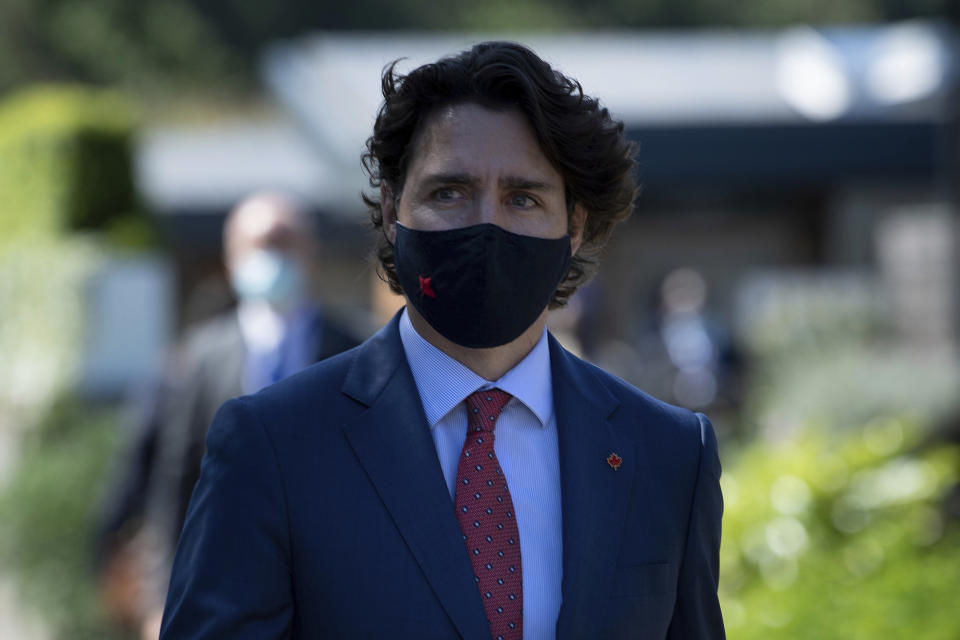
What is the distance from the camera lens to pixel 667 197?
19.1m

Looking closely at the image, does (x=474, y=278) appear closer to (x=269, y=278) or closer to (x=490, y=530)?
(x=490, y=530)

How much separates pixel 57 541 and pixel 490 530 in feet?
19.7

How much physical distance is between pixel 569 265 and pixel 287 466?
27.7 inches

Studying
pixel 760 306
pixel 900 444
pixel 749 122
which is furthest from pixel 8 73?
pixel 900 444

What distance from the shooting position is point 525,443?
240 cm

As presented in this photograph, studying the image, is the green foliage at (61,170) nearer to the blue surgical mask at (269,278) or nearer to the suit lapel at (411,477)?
the blue surgical mask at (269,278)

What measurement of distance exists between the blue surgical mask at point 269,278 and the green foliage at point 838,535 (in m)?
1.92

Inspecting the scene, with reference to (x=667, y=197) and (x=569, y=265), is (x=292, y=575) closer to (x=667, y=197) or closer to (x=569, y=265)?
(x=569, y=265)

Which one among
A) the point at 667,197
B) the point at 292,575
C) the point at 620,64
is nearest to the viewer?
the point at 292,575

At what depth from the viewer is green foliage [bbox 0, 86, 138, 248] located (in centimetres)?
1027

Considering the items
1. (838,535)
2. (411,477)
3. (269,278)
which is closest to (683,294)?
(838,535)

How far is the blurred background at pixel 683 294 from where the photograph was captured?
17.5ft

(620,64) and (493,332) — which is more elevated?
(620,64)

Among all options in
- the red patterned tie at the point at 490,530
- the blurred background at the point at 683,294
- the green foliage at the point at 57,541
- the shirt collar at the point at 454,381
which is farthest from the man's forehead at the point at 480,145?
the green foliage at the point at 57,541
